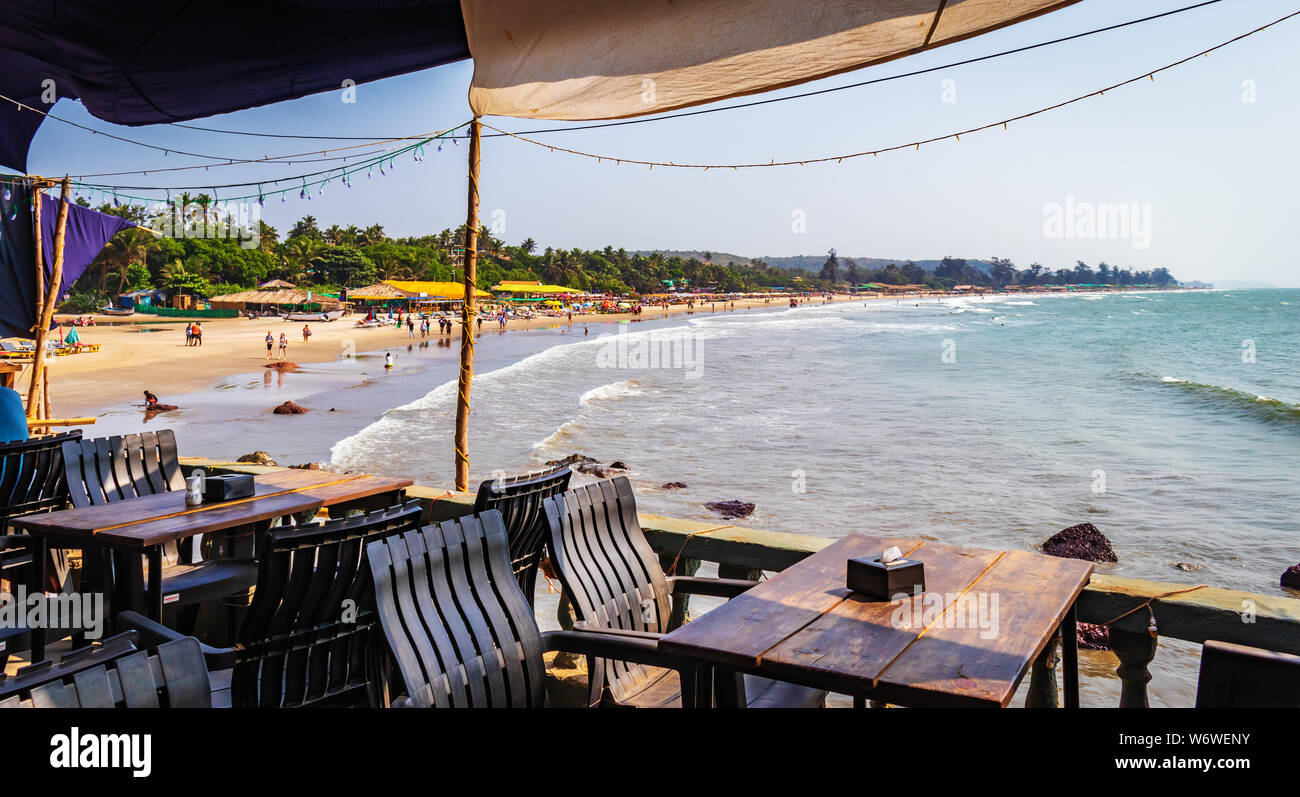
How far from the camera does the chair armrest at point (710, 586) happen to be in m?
2.76

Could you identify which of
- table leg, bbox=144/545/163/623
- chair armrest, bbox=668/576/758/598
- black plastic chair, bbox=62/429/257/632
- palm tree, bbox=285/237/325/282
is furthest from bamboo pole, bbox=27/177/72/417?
palm tree, bbox=285/237/325/282

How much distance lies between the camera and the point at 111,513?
3.08 metres

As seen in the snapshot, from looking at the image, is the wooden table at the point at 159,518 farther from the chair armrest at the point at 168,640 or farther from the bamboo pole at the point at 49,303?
the bamboo pole at the point at 49,303

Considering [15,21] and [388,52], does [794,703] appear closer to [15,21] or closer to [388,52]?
[388,52]

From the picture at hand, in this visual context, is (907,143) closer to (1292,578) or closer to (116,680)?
(116,680)

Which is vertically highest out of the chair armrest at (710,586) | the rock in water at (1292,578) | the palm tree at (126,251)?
the palm tree at (126,251)

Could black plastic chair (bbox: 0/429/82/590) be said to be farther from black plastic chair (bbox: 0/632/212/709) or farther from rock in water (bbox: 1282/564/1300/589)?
rock in water (bbox: 1282/564/1300/589)

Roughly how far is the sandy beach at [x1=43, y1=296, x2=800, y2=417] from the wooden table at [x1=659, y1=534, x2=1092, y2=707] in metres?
18.8

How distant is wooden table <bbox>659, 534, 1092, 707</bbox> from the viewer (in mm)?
1649

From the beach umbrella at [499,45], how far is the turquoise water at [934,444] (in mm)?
5951

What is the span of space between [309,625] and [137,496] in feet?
6.34

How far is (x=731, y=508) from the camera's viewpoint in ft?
31.1

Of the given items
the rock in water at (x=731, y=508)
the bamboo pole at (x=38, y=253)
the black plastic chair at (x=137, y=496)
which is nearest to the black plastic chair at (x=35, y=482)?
the black plastic chair at (x=137, y=496)

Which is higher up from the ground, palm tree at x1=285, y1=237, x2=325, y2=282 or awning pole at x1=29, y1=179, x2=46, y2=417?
palm tree at x1=285, y1=237, x2=325, y2=282
